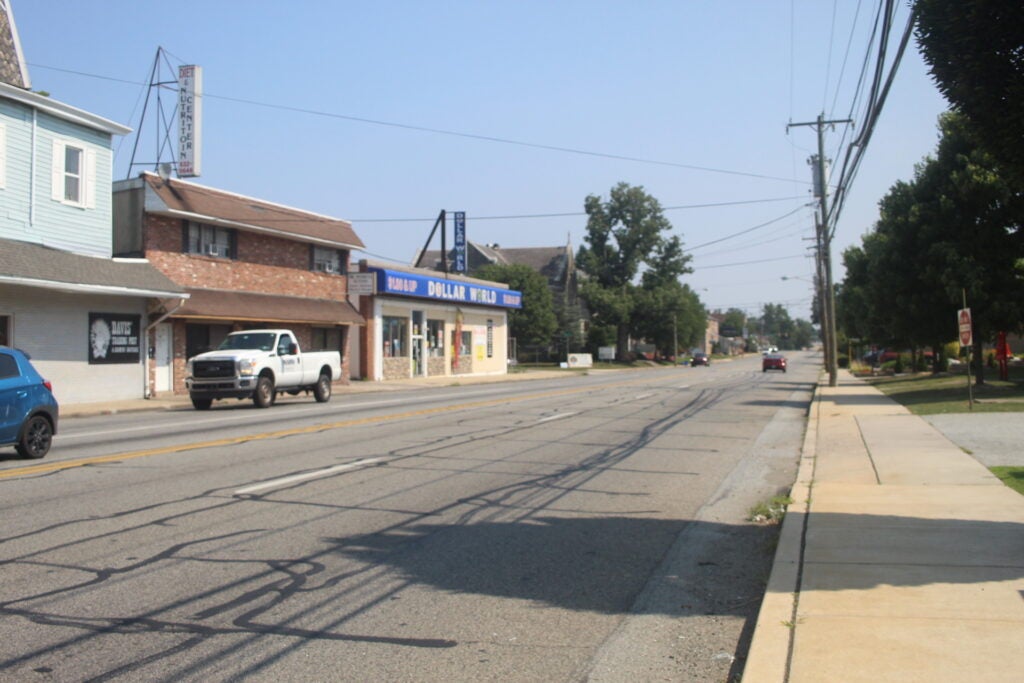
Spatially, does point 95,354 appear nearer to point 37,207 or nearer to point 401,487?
point 37,207

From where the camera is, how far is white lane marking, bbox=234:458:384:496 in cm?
975

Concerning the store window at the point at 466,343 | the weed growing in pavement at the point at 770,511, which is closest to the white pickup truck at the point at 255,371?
the weed growing in pavement at the point at 770,511

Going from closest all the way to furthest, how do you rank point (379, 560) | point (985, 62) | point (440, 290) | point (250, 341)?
point (985, 62)
point (379, 560)
point (250, 341)
point (440, 290)

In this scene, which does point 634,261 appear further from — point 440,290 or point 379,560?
point 379,560

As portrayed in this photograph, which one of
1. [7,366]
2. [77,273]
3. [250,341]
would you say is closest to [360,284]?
[250,341]

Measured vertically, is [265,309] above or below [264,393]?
above

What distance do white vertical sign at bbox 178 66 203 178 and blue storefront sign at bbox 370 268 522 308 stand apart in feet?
38.6

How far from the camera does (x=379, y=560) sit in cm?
700

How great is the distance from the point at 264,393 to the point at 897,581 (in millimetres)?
19716

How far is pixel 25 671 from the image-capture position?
4.59 meters

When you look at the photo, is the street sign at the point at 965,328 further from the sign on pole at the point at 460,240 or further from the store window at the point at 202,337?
the sign on pole at the point at 460,240

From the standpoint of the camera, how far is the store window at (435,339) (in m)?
47.4

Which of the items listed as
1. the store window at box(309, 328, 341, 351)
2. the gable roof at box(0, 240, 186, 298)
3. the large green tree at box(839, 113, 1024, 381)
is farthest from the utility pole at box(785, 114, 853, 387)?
the gable roof at box(0, 240, 186, 298)

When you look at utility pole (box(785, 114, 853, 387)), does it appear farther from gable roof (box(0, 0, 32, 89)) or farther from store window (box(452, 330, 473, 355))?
gable roof (box(0, 0, 32, 89))
